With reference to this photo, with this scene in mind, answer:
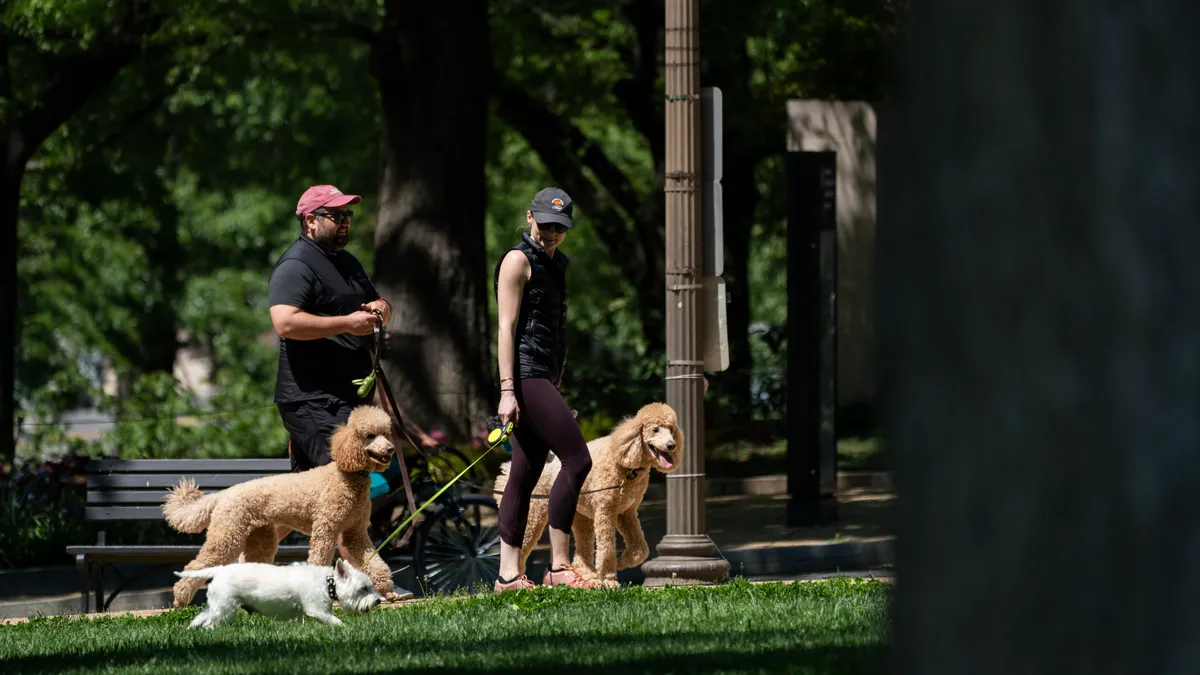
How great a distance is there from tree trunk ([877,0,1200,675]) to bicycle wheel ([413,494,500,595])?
8286 mm

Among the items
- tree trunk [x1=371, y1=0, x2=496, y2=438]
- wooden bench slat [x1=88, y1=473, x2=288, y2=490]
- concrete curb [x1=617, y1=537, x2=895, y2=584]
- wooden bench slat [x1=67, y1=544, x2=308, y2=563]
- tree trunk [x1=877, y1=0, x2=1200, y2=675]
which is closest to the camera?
tree trunk [x1=877, y1=0, x2=1200, y2=675]

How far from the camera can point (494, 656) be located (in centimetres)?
691

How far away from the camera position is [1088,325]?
2379mm

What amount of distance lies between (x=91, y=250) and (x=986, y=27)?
31.0m

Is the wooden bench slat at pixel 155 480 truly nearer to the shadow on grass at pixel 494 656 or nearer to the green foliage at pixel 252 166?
the shadow on grass at pixel 494 656

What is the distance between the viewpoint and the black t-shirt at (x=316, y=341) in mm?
9188

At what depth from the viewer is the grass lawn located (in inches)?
262

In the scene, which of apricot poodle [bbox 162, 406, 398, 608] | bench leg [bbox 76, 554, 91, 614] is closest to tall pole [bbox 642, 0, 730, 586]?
apricot poodle [bbox 162, 406, 398, 608]

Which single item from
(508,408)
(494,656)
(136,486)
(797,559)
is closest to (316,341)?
(508,408)

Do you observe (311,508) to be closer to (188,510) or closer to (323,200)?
(188,510)

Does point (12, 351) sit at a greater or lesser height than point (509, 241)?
lesser

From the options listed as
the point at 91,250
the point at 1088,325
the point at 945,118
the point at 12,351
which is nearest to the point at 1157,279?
the point at 1088,325

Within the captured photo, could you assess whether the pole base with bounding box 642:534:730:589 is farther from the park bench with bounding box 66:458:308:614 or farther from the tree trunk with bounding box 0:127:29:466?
the tree trunk with bounding box 0:127:29:466

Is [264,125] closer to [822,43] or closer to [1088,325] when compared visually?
[822,43]
